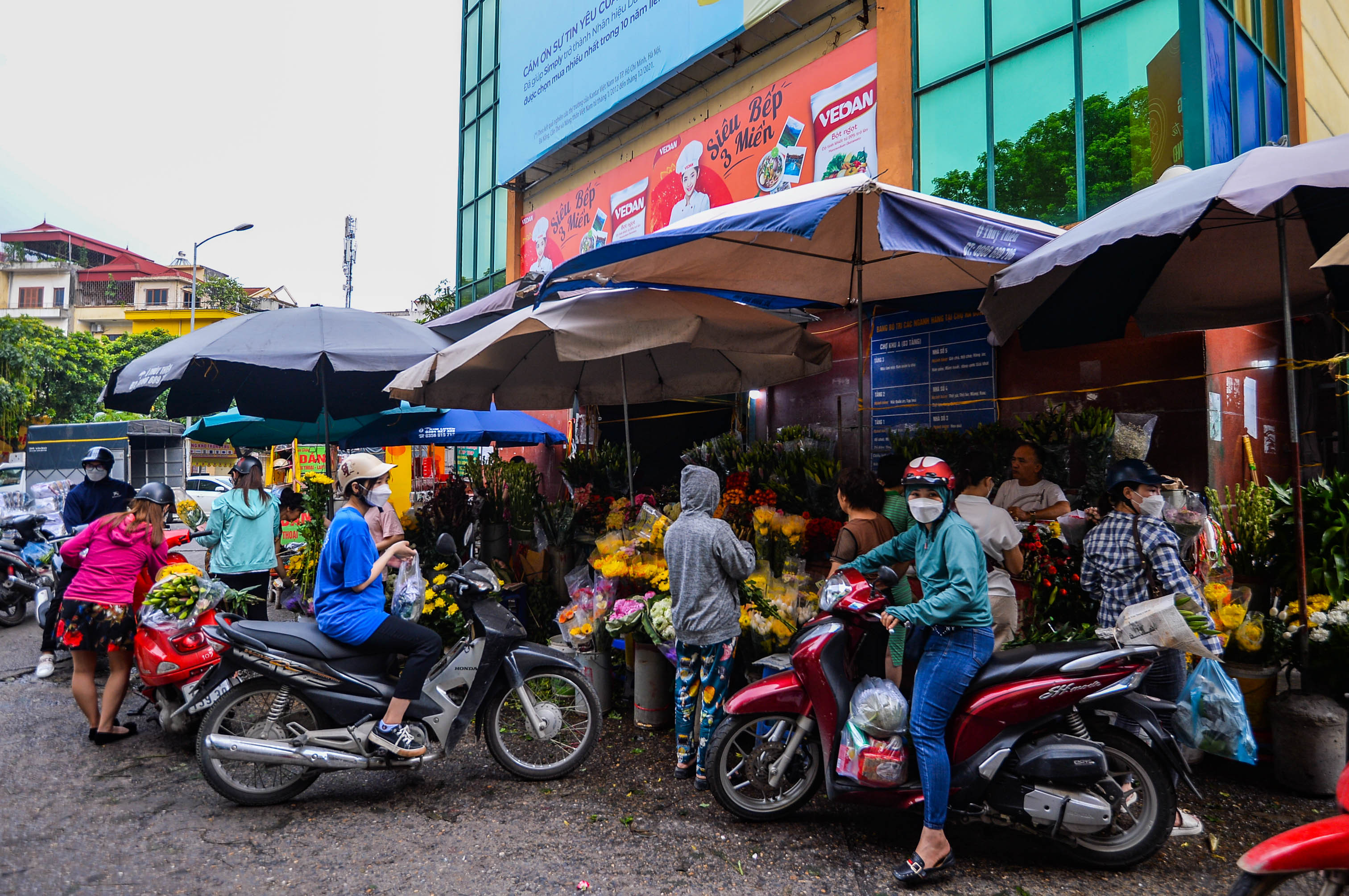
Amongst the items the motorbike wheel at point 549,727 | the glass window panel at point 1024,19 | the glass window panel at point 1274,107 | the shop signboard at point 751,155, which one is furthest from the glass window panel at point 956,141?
the motorbike wheel at point 549,727

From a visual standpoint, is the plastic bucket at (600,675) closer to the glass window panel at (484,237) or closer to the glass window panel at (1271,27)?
the glass window panel at (1271,27)

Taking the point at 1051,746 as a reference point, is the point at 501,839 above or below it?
below

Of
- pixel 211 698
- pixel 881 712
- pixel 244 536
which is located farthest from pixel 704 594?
pixel 244 536

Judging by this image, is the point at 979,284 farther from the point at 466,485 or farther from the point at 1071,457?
the point at 466,485

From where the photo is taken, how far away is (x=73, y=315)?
4747cm

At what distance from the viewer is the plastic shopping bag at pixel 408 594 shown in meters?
4.66

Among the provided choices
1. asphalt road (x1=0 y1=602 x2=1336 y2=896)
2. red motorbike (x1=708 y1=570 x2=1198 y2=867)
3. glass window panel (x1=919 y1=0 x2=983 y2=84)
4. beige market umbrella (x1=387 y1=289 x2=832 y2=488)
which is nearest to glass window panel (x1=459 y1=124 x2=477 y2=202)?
glass window panel (x1=919 y1=0 x2=983 y2=84)

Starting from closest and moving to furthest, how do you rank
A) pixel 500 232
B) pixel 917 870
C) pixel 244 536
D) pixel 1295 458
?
pixel 917 870
pixel 1295 458
pixel 244 536
pixel 500 232

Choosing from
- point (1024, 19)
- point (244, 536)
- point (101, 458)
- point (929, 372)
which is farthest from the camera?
point (1024, 19)

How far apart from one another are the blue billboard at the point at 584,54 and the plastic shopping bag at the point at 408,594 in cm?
940

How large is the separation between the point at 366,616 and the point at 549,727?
1.26 metres

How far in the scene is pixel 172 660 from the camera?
4797mm

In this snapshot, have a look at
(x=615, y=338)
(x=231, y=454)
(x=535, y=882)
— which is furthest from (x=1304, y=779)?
(x=231, y=454)

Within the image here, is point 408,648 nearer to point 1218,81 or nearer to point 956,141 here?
point 956,141
